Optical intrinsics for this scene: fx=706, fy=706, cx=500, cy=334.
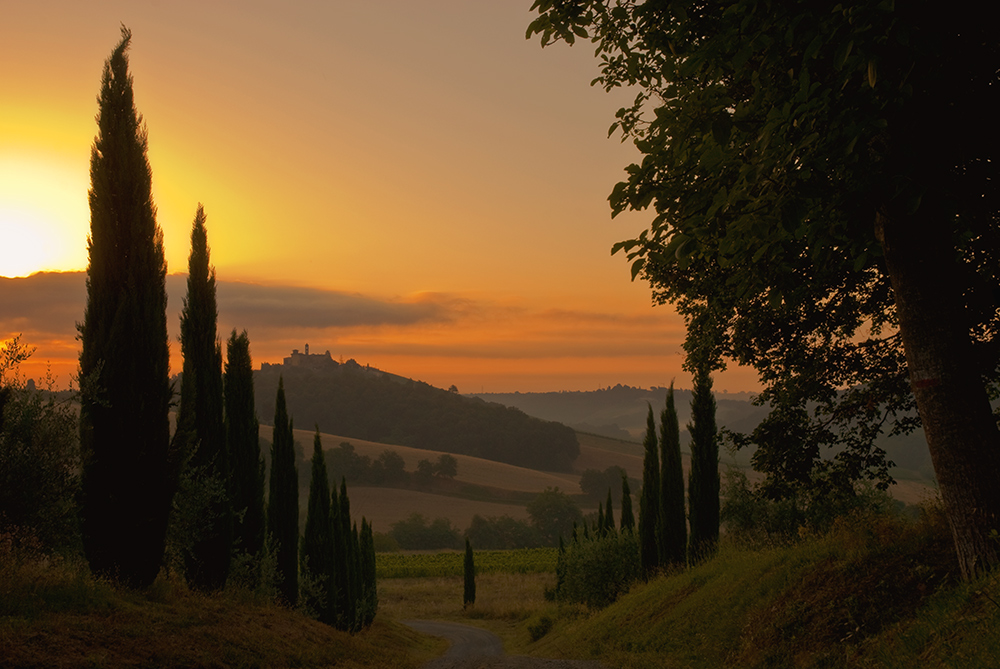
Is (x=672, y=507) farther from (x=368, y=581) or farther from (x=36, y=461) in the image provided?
(x=36, y=461)

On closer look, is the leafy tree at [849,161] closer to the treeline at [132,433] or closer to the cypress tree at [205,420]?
the treeline at [132,433]

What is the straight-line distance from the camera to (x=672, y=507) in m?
32.0

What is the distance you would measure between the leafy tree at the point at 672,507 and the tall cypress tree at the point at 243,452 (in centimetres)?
1790

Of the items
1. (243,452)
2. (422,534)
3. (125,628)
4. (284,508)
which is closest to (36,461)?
(125,628)

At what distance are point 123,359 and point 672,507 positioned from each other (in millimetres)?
24645

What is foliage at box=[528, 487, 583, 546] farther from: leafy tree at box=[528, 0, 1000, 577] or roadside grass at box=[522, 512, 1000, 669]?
leafy tree at box=[528, 0, 1000, 577]

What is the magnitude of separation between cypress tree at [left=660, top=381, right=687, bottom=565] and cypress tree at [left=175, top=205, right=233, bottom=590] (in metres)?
19.3

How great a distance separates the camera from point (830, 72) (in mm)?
9047

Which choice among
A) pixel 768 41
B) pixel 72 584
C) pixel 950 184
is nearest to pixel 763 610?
pixel 950 184

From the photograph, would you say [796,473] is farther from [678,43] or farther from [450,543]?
[450,543]

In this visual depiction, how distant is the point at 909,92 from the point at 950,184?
7.99 ft

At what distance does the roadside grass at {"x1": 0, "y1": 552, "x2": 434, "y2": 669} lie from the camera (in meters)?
9.05

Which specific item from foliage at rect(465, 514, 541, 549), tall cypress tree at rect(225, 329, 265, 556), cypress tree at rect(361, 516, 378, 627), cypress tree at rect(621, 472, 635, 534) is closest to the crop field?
foliage at rect(465, 514, 541, 549)

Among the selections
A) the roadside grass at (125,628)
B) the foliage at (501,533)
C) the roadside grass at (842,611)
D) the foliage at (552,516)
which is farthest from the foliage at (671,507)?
the foliage at (552,516)
